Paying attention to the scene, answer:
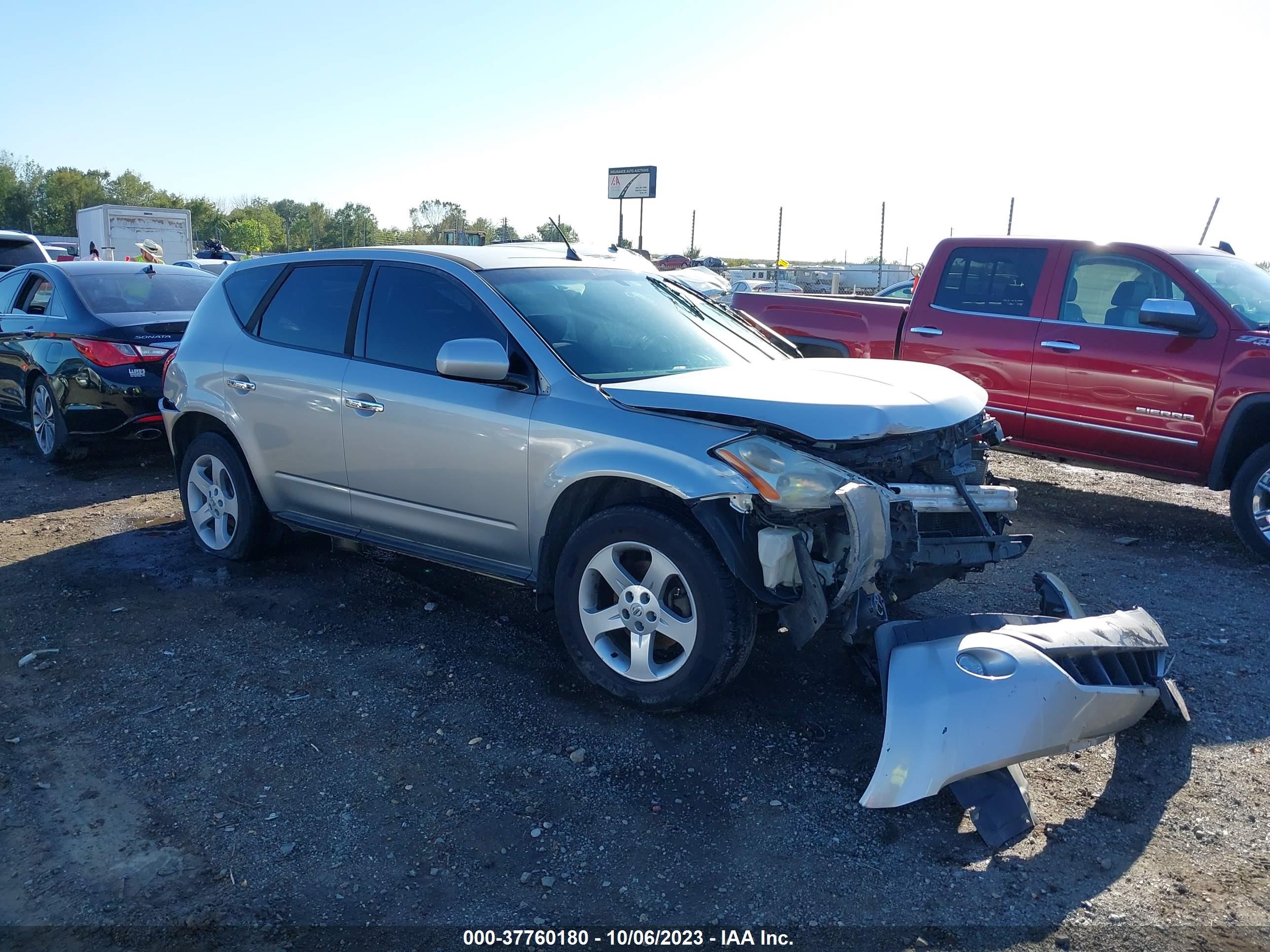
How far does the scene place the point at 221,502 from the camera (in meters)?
5.52

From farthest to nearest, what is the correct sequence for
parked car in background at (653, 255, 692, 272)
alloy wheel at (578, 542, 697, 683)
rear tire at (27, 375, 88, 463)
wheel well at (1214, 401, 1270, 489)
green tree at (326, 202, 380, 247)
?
1. green tree at (326, 202, 380, 247)
2. parked car in background at (653, 255, 692, 272)
3. rear tire at (27, 375, 88, 463)
4. wheel well at (1214, 401, 1270, 489)
5. alloy wheel at (578, 542, 697, 683)

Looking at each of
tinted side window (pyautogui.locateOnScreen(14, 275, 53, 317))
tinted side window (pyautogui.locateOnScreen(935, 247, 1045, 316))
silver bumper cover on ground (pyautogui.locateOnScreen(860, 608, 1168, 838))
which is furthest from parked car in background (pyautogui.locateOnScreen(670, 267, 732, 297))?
silver bumper cover on ground (pyautogui.locateOnScreen(860, 608, 1168, 838))

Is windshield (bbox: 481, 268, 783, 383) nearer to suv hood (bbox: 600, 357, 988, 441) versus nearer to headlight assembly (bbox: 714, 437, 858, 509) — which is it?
suv hood (bbox: 600, 357, 988, 441)

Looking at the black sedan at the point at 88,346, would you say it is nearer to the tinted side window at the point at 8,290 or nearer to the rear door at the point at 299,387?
Result: the tinted side window at the point at 8,290

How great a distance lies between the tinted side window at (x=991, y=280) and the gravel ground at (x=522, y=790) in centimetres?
263

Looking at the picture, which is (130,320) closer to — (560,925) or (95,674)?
(95,674)

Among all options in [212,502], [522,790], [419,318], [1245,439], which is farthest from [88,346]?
[1245,439]

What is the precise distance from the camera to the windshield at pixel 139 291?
8.08 meters

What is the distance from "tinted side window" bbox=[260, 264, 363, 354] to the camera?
190 inches

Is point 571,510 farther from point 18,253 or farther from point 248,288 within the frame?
point 18,253

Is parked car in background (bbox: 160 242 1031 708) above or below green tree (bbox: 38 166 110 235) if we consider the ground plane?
below

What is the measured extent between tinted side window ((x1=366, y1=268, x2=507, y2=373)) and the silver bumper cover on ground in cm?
228

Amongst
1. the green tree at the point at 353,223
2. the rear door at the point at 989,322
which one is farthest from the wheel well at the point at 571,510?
the green tree at the point at 353,223

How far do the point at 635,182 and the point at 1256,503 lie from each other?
16.8 metres
